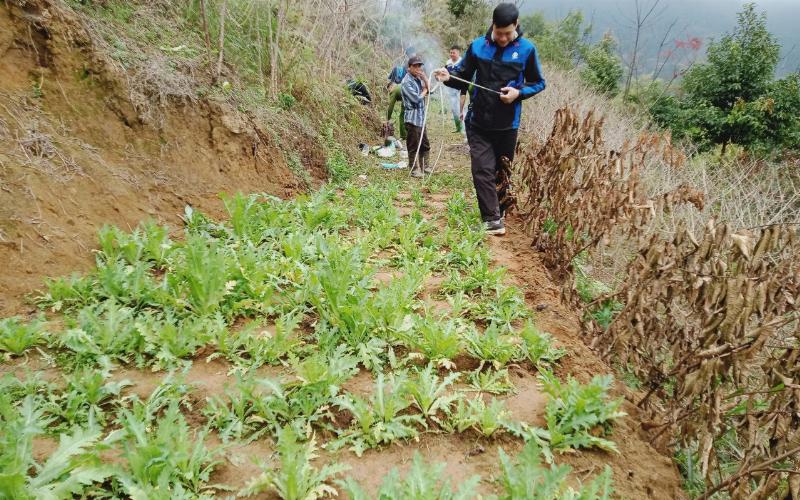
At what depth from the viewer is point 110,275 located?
2797mm

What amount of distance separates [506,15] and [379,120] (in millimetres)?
7306

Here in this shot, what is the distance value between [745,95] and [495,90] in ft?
44.4

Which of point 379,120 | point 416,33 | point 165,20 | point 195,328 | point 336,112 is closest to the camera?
point 195,328

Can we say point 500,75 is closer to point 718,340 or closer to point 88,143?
point 718,340

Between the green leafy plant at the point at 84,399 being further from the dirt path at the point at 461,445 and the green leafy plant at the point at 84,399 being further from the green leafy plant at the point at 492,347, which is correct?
the green leafy plant at the point at 492,347

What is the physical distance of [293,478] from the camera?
1.65 meters

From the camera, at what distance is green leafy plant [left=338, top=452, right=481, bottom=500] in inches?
64.2

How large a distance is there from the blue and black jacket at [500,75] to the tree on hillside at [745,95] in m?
12.1

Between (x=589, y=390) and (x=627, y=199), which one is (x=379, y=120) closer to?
(x=627, y=199)

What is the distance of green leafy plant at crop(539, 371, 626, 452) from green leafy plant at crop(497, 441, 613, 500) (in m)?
0.24

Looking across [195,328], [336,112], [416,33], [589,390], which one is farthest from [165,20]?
[416,33]

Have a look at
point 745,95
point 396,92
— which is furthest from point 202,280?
point 745,95

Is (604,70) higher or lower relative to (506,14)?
lower

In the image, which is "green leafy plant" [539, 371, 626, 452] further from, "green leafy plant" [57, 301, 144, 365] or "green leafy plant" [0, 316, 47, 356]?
"green leafy plant" [0, 316, 47, 356]
